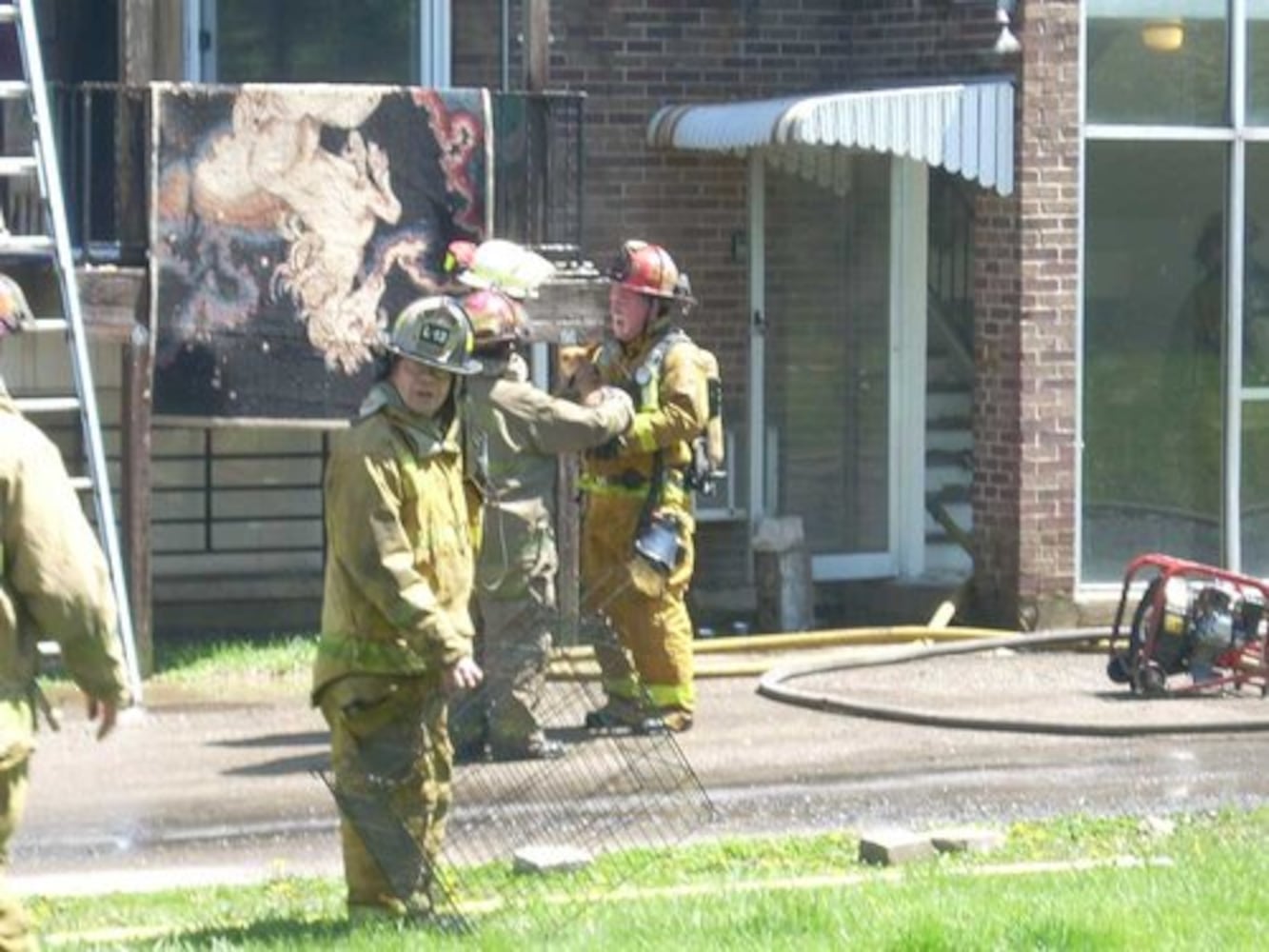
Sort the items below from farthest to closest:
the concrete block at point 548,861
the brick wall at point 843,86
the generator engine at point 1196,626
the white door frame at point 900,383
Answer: the white door frame at point 900,383 → the brick wall at point 843,86 → the generator engine at point 1196,626 → the concrete block at point 548,861

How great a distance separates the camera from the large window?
16062 millimetres

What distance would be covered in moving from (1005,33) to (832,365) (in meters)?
2.47

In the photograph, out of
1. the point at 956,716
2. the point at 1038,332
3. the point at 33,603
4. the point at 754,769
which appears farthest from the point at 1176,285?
the point at 33,603

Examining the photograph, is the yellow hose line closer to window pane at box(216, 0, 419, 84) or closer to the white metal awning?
the white metal awning

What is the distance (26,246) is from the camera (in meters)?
13.0

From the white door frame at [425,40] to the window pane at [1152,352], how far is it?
3.47 m

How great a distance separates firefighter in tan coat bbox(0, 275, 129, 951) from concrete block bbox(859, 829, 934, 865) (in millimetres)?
3340

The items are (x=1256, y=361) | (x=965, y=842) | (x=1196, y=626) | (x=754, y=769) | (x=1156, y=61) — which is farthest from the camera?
(x=1256, y=361)

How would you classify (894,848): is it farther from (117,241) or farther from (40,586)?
(117,241)

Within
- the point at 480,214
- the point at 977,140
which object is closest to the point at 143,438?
the point at 480,214

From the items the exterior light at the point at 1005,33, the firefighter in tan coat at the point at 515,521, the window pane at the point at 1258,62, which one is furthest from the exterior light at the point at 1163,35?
the firefighter in tan coat at the point at 515,521

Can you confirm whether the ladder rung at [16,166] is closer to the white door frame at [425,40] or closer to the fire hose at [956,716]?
the white door frame at [425,40]

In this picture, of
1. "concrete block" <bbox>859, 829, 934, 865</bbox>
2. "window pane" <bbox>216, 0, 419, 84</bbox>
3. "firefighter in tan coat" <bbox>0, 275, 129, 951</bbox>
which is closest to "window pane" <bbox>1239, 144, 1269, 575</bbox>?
"window pane" <bbox>216, 0, 419, 84</bbox>

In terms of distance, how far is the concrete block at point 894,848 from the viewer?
963 centimetres
